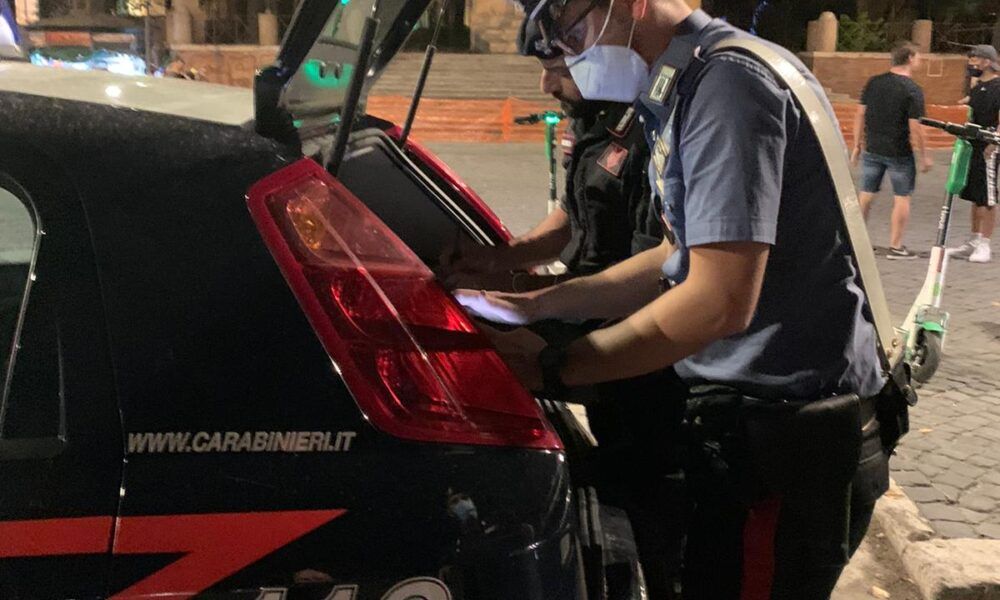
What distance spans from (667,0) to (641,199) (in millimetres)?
1455

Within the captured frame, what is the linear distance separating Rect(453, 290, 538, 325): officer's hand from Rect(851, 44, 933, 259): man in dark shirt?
710 centimetres

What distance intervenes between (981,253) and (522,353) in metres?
7.86

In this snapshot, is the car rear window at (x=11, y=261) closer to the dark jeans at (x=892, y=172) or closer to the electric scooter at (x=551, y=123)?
the electric scooter at (x=551, y=123)

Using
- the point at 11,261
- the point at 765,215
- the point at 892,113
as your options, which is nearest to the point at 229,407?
the point at 11,261

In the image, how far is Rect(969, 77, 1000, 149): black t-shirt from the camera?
8727mm

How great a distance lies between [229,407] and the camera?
1.43m

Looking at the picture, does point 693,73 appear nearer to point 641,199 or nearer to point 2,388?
point 2,388

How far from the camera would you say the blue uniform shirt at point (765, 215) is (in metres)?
1.71

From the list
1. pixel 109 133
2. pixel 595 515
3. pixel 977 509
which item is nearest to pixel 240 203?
pixel 109 133

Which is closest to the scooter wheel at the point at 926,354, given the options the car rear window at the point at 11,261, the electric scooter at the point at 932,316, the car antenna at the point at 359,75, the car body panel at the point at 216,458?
the electric scooter at the point at 932,316

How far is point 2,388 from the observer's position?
1.44 m

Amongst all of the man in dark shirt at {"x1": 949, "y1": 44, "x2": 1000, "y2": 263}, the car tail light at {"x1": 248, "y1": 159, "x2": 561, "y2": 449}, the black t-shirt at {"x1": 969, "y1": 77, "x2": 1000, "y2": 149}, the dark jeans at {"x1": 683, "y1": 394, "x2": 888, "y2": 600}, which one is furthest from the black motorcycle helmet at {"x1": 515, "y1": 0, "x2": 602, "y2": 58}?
the black t-shirt at {"x1": 969, "y1": 77, "x2": 1000, "y2": 149}

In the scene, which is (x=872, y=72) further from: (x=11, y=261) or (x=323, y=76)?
(x=11, y=261)

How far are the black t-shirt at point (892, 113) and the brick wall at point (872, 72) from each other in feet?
58.5
